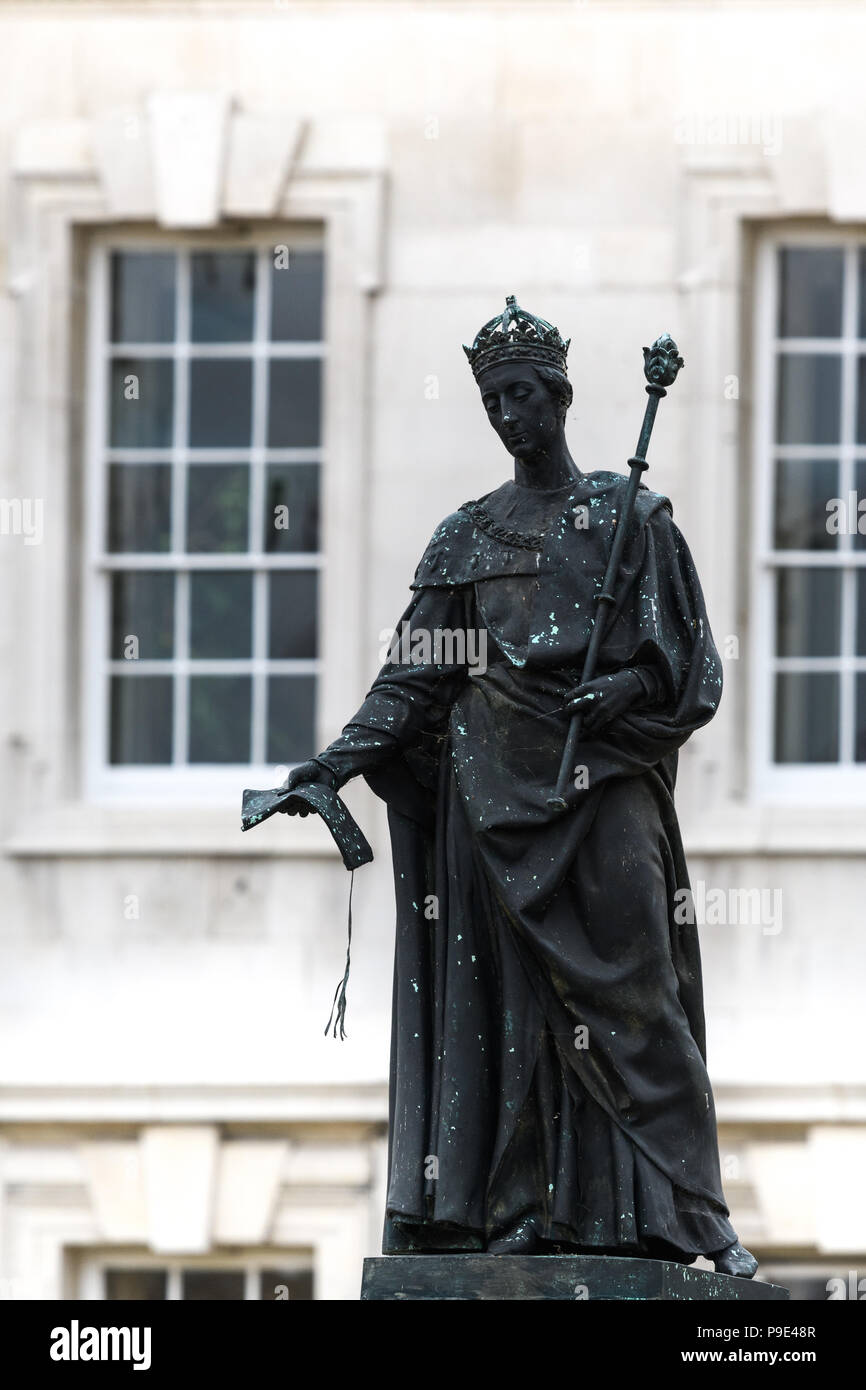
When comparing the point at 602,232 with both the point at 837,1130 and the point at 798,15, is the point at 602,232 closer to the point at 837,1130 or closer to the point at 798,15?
the point at 798,15

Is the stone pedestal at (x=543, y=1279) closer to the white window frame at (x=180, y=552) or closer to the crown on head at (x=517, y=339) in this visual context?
the crown on head at (x=517, y=339)

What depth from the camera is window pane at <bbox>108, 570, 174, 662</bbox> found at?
1692cm

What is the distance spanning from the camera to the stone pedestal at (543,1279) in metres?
7.99

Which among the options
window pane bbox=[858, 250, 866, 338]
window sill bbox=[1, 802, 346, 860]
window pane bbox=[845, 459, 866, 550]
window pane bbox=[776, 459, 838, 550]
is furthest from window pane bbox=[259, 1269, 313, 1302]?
A: window pane bbox=[858, 250, 866, 338]

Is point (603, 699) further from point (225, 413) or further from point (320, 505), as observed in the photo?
point (225, 413)

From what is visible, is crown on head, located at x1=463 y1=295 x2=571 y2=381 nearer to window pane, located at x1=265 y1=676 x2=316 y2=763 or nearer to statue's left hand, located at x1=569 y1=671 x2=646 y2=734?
statue's left hand, located at x1=569 y1=671 x2=646 y2=734

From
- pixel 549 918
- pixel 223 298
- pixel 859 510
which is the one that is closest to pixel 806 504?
pixel 859 510

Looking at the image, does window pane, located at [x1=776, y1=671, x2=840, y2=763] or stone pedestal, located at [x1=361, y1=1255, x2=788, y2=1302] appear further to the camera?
window pane, located at [x1=776, y1=671, x2=840, y2=763]

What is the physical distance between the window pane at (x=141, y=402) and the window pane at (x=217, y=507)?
0.81ft

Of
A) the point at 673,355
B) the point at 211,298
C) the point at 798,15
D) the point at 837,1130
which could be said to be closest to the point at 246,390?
the point at 211,298

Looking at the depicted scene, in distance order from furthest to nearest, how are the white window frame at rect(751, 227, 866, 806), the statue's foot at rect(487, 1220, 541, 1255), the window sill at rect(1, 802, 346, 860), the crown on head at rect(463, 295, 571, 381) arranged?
the white window frame at rect(751, 227, 866, 806), the window sill at rect(1, 802, 346, 860), the crown on head at rect(463, 295, 571, 381), the statue's foot at rect(487, 1220, 541, 1255)

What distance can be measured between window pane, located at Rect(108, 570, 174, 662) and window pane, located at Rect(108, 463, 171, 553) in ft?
0.45

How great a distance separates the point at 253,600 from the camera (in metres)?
16.9

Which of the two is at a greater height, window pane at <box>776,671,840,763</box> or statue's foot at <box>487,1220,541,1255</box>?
window pane at <box>776,671,840,763</box>
